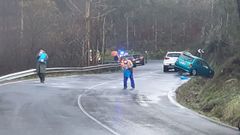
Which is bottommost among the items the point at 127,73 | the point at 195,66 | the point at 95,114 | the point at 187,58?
the point at 95,114

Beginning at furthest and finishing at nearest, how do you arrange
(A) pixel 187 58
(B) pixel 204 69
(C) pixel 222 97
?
(A) pixel 187 58 → (B) pixel 204 69 → (C) pixel 222 97

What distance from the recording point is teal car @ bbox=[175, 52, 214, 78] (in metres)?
37.3

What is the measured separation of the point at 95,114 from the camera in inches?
620

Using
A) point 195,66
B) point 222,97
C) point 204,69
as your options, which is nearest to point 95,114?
point 222,97

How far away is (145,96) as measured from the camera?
22.2 meters

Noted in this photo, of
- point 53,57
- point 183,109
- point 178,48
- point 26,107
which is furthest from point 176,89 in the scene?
point 178,48

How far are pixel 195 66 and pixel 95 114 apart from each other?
23404 mm

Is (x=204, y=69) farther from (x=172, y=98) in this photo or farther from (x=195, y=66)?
(x=172, y=98)

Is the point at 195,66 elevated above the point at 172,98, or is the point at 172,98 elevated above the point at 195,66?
the point at 195,66

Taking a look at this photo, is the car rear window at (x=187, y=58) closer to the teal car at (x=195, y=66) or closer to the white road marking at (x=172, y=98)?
the teal car at (x=195, y=66)

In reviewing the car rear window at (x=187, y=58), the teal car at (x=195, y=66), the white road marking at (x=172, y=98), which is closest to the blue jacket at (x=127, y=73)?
the white road marking at (x=172, y=98)

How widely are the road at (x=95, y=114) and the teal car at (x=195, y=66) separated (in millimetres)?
13888

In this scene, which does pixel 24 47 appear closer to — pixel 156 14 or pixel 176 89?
pixel 176 89

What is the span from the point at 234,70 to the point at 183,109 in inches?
179
